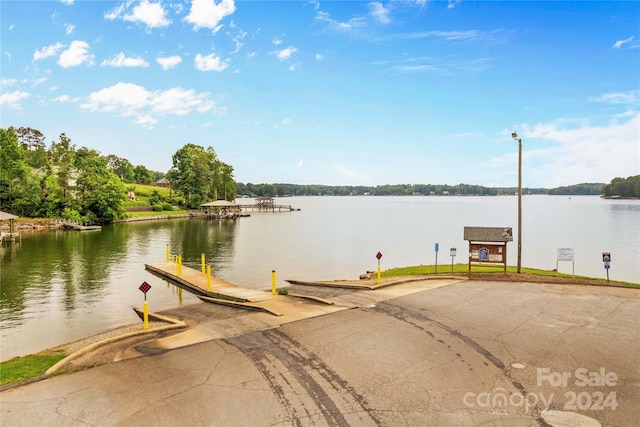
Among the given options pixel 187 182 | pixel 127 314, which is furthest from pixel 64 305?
pixel 187 182

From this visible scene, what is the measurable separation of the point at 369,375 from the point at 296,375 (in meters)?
1.64

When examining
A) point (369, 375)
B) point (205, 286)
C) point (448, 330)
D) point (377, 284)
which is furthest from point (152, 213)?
point (369, 375)

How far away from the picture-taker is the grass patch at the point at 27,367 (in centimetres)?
988

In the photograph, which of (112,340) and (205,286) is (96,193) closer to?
(205,286)

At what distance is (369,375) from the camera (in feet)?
30.2

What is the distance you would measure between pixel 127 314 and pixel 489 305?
15.7m

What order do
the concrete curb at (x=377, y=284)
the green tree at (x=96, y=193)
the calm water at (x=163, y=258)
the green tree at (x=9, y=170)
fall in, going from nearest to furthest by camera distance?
the calm water at (x=163, y=258) → the concrete curb at (x=377, y=284) → the green tree at (x=9, y=170) → the green tree at (x=96, y=193)

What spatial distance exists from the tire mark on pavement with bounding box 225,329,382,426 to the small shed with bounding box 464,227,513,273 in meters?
13.1

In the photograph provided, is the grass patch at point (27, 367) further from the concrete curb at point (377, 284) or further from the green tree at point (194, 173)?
the green tree at point (194, 173)

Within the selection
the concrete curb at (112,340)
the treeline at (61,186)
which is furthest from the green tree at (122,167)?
the concrete curb at (112,340)

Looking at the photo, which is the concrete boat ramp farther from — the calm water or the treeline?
the treeline

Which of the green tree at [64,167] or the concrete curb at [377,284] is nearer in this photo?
the concrete curb at [377,284]

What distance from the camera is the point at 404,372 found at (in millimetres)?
9359

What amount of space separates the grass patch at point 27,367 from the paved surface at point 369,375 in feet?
3.54
